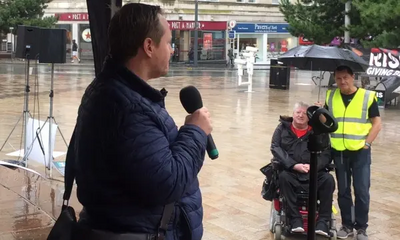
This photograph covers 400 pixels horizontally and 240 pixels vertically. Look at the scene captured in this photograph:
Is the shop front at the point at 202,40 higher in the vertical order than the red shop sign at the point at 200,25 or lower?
lower

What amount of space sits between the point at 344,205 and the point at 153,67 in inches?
152

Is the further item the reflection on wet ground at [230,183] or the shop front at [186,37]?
the shop front at [186,37]

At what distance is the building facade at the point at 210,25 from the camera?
45.0 metres

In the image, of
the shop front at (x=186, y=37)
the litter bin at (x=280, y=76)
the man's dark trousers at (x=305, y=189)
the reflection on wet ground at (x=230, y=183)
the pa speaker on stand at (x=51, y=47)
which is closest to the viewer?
the man's dark trousers at (x=305, y=189)

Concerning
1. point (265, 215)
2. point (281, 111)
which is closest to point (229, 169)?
point (265, 215)

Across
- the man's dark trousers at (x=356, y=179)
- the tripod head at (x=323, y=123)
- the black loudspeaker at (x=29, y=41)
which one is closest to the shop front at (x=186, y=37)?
the black loudspeaker at (x=29, y=41)

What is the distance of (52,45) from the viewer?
7.23m

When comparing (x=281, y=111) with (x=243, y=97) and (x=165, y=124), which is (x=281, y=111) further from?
(x=165, y=124)

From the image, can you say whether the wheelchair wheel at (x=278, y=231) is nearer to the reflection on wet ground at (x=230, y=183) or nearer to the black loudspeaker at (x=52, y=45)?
the reflection on wet ground at (x=230, y=183)

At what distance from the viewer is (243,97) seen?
62.7 ft

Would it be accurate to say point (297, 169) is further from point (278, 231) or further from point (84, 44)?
point (84, 44)

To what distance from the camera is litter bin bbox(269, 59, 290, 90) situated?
895 inches

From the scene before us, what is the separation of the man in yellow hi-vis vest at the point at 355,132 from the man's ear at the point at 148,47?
11.3 feet

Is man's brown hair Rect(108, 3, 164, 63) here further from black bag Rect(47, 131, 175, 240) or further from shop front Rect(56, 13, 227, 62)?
shop front Rect(56, 13, 227, 62)
